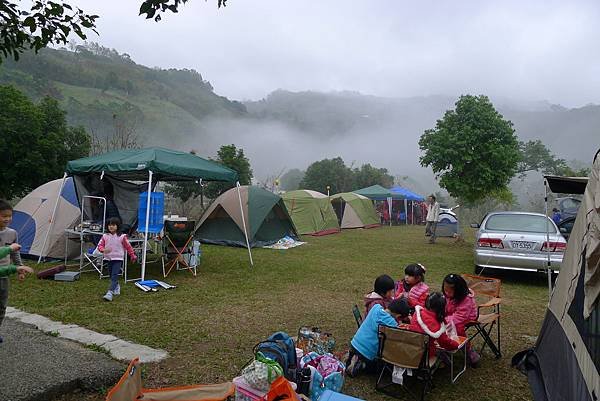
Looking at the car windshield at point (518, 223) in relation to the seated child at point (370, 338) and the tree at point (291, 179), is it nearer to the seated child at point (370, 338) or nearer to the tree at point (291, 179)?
the seated child at point (370, 338)

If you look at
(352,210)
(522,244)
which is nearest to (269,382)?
(522,244)

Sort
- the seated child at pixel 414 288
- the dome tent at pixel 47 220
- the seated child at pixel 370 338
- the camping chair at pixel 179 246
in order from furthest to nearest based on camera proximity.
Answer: the dome tent at pixel 47 220, the camping chair at pixel 179 246, the seated child at pixel 414 288, the seated child at pixel 370 338

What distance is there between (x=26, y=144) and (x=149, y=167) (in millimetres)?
5829

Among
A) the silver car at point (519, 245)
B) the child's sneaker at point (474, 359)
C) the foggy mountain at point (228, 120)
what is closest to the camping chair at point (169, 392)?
the child's sneaker at point (474, 359)

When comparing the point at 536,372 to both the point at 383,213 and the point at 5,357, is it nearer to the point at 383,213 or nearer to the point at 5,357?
the point at 5,357

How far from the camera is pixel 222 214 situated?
11672 millimetres

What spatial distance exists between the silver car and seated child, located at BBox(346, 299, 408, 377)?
454 cm

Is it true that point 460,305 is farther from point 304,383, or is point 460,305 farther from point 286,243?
point 286,243

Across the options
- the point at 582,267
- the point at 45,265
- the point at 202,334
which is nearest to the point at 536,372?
the point at 582,267

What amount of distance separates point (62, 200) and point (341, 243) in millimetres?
8077

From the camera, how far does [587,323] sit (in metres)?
2.45

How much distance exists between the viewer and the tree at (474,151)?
11828 millimetres

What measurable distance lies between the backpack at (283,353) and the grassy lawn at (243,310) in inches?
22.4

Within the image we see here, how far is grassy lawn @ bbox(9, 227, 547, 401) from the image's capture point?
3475mm
